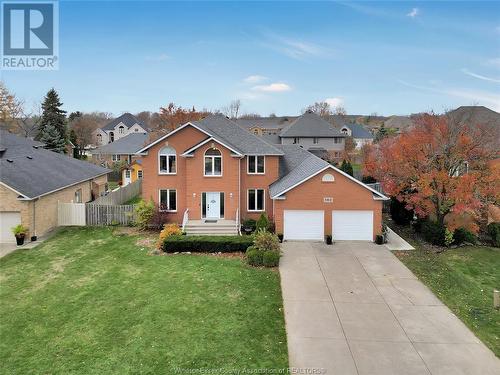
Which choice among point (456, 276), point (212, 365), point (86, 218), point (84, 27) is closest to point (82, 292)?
point (212, 365)

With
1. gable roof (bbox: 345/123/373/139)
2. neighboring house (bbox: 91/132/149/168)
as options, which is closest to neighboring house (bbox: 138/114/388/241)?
neighboring house (bbox: 91/132/149/168)

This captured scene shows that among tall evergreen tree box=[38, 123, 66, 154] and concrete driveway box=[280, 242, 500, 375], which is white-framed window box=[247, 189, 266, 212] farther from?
tall evergreen tree box=[38, 123, 66, 154]

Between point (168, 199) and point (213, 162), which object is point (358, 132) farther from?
point (168, 199)

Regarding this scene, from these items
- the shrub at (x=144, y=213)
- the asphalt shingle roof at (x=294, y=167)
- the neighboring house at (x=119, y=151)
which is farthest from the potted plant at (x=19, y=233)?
the neighboring house at (x=119, y=151)

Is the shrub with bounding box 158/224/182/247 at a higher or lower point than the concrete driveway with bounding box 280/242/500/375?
higher

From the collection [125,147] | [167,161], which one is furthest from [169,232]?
[125,147]

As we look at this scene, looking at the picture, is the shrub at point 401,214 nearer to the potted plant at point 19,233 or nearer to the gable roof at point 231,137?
the gable roof at point 231,137
